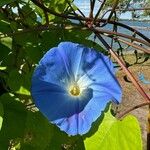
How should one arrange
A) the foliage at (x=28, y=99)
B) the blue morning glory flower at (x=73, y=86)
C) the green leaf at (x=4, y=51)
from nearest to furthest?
the blue morning glory flower at (x=73, y=86), the foliage at (x=28, y=99), the green leaf at (x=4, y=51)

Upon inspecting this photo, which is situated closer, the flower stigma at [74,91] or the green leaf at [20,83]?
the flower stigma at [74,91]

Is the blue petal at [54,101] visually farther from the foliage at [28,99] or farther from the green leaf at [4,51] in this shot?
the green leaf at [4,51]

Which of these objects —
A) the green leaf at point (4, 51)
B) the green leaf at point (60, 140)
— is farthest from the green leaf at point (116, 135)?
the green leaf at point (4, 51)

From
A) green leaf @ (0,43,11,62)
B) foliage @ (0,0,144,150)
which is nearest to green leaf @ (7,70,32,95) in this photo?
foliage @ (0,0,144,150)

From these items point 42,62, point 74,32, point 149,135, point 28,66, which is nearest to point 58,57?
point 42,62

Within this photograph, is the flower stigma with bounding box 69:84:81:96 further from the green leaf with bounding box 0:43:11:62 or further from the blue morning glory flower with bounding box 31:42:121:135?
the green leaf with bounding box 0:43:11:62

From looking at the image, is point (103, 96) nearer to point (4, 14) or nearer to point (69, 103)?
point (69, 103)

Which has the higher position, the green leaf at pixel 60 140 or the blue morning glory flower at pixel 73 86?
the blue morning glory flower at pixel 73 86
